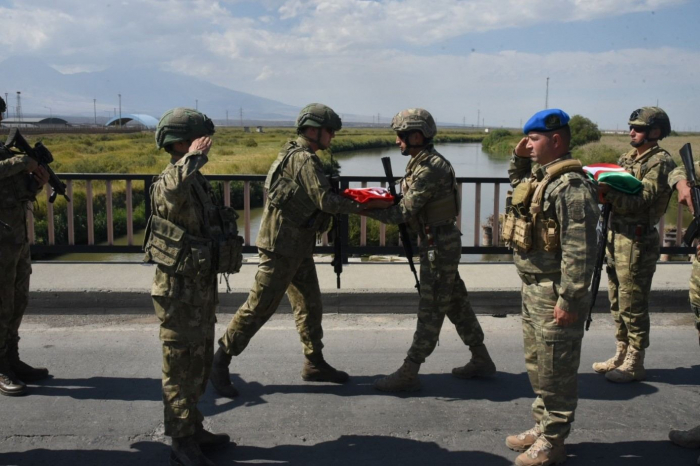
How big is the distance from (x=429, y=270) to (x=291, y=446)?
4.96 ft

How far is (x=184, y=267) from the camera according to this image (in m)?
3.59

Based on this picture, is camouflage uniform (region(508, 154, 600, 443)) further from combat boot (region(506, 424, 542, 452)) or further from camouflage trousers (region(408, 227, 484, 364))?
camouflage trousers (region(408, 227, 484, 364))

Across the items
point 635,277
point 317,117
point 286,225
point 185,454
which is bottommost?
point 185,454

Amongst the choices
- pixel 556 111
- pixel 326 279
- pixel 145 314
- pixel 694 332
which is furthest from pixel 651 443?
pixel 145 314

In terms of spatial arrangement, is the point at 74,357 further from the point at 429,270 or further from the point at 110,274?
the point at 429,270

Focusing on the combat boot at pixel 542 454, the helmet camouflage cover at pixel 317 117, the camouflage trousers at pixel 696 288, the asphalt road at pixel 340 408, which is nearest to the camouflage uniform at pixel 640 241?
the asphalt road at pixel 340 408

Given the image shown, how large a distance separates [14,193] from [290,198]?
1970mm

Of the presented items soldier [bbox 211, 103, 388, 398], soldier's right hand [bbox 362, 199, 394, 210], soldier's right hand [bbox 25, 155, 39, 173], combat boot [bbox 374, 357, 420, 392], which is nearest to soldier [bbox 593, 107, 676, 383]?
combat boot [bbox 374, 357, 420, 392]

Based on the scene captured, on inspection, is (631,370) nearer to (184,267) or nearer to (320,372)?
(320,372)

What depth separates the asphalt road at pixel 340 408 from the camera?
154 inches

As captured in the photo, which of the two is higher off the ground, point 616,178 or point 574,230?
point 616,178

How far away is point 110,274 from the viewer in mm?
7527

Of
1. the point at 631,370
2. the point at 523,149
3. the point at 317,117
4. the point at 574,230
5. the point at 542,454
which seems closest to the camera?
the point at 574,230

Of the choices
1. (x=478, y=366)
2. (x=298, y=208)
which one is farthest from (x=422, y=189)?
(x=478, y=366)
